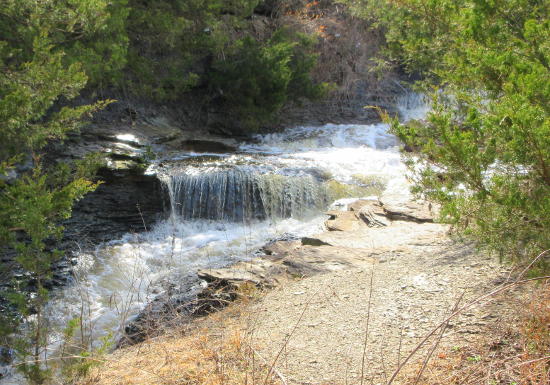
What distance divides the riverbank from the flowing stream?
1.48m

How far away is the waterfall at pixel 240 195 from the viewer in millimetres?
9211

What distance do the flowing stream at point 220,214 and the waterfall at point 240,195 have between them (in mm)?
18

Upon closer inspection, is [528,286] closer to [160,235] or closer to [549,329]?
[549,329]

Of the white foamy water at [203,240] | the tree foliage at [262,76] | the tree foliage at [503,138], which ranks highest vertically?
the tree foliage at [262,76]

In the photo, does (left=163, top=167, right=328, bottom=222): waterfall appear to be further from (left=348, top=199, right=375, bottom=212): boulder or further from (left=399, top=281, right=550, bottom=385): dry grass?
(left=399, top=281, right=550, bottom=385): dry grass

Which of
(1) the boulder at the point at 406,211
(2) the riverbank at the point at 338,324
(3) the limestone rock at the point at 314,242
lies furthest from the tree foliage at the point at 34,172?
(1) the boulder at the point at 406,211

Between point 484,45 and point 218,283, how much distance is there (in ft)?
11.4

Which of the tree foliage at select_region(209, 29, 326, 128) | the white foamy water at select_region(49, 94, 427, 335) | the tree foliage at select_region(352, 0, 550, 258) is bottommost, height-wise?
the white foamy water at select_region(49, 94, 427, 335)

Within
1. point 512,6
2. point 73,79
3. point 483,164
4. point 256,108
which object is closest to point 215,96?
point 256,108

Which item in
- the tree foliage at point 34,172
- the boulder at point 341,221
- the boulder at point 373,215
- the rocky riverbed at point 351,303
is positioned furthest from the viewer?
the boulder at point 341,221

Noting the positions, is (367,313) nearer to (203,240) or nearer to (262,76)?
(203,240)

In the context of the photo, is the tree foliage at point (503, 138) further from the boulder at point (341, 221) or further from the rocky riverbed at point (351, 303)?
the boulder at point (341, 221)

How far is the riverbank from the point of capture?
316cm

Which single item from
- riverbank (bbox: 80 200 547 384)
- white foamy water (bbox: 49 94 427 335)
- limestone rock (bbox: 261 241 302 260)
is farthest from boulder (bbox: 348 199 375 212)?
riverbank (bbox: 80 200 547 384)
